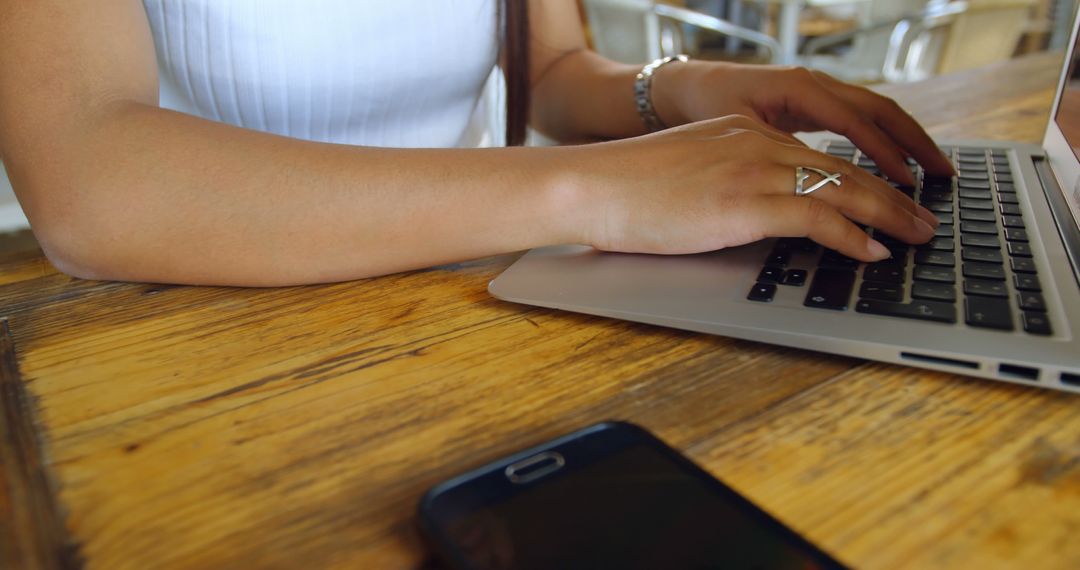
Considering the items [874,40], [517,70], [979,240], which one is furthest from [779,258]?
[874,40]

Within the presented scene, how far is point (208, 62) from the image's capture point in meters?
0.70

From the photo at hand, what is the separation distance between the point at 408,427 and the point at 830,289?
0.75 ft

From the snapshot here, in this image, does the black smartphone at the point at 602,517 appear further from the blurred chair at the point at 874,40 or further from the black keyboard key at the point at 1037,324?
the blurred chair at the point at 874,40

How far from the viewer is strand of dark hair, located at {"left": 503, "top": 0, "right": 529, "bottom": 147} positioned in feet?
2.71

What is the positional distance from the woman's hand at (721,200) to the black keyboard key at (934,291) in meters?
0.05

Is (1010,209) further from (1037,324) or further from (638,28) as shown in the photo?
(638,28)

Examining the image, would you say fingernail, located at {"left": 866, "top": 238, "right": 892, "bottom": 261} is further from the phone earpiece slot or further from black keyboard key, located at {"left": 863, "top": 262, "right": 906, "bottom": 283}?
the phone earpiece slot

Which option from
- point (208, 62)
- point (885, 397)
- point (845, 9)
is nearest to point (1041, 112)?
point (885, 397)

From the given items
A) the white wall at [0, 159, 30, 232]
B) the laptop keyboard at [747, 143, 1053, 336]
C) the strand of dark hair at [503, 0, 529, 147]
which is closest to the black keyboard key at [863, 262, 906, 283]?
the laptop keyboard at [747, 143, 1053, 336]

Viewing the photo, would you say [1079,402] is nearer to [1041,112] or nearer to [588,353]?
[588,353]

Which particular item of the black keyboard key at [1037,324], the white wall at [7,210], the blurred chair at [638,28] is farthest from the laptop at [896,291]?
the blurred chair at [638,28]

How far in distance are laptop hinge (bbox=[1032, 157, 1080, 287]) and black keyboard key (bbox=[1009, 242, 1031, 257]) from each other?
2 cm

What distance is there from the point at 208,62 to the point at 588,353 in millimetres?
523

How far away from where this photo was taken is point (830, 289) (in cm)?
39
